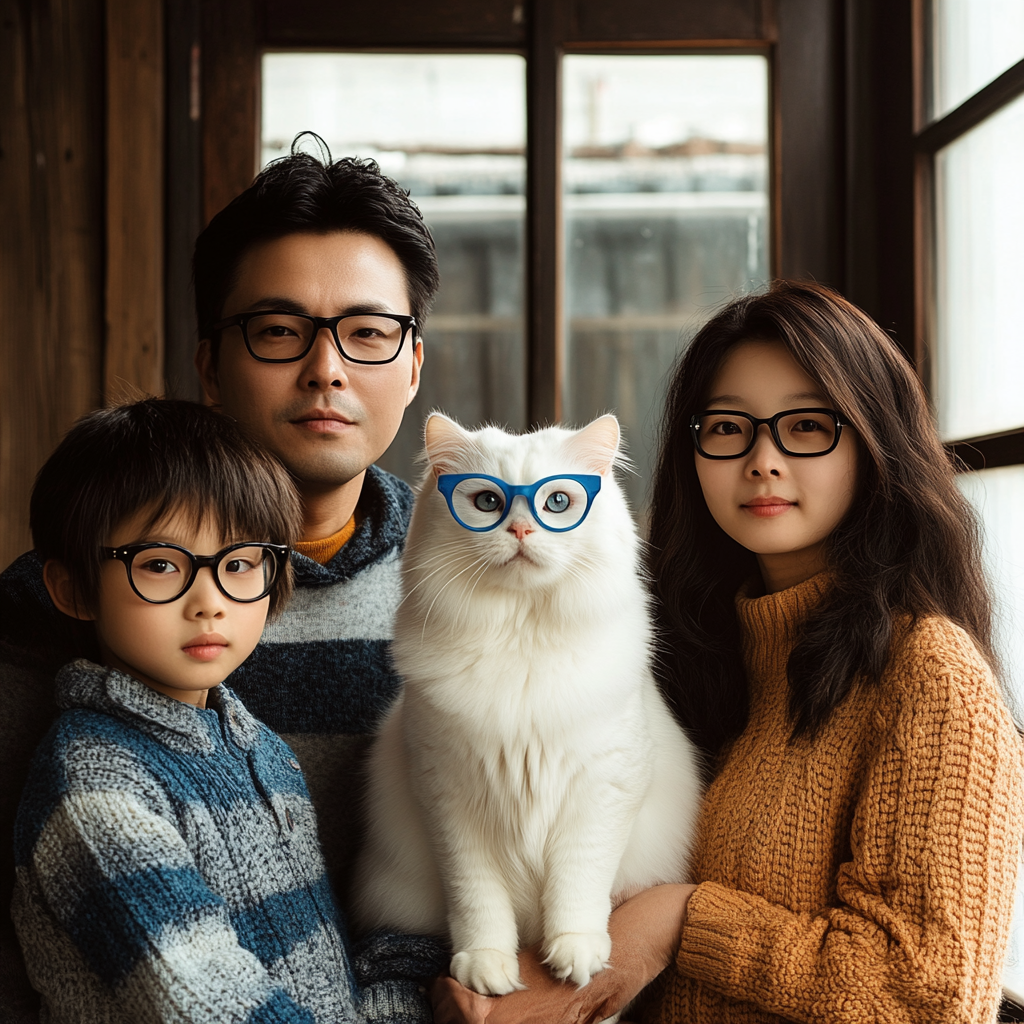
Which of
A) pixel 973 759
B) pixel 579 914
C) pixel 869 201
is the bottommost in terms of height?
pixel 579 914

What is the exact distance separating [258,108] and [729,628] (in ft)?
6.22

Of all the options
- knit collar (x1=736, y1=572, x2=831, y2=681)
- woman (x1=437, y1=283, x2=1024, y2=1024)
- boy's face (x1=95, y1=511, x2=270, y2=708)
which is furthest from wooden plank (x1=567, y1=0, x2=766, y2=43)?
boy's face (x1=95, y1=511, x2=270, y2=708)

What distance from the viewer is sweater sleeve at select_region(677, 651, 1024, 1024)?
1.10 metres

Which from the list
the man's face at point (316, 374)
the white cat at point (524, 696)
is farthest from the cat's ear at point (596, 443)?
the man's face at point (316, 374)

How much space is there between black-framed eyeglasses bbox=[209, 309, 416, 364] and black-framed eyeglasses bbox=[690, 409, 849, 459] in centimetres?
60

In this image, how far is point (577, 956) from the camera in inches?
46.6

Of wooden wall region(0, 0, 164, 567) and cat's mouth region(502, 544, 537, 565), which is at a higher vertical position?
wooden wall region(0, 0, 164, 567)

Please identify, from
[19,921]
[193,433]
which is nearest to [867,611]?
[193,433]

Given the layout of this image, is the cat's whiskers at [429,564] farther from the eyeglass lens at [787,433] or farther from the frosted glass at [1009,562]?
the frosted glass at [1009,562]

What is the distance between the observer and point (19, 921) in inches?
41.2

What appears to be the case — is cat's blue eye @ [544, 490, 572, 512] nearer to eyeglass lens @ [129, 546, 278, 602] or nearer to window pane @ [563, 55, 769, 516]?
eyeglass lens @ [129, 546, 278, 602]

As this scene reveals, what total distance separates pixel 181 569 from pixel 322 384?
0.53 metres

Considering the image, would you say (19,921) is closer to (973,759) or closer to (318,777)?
(318,777)

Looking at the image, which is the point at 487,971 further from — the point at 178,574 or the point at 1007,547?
the point at 1007,547
